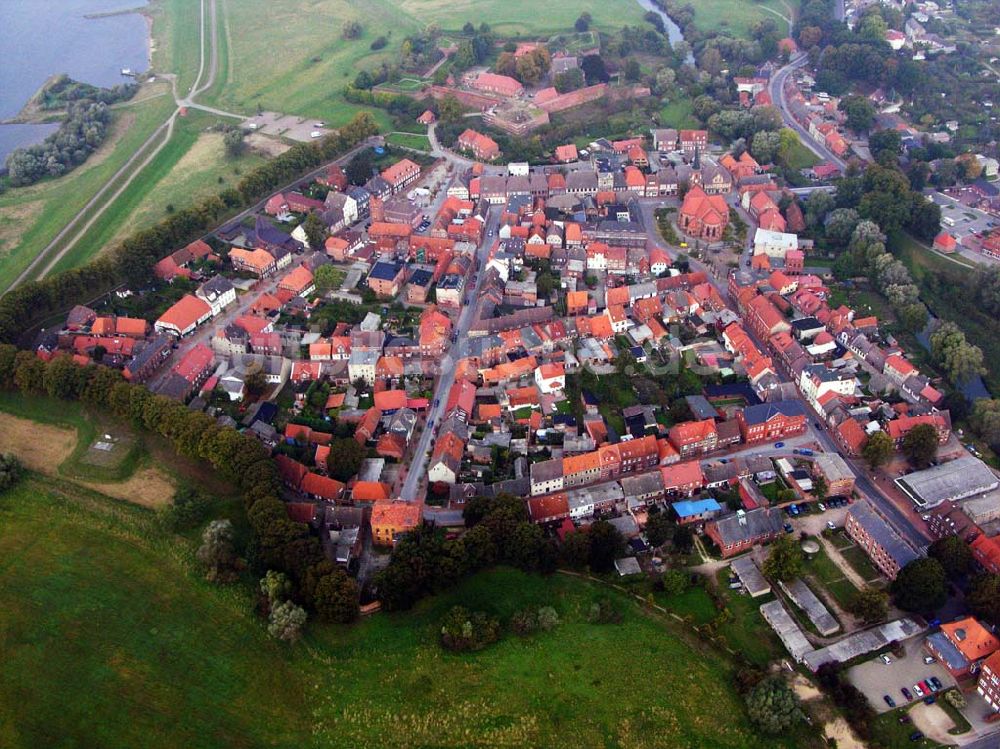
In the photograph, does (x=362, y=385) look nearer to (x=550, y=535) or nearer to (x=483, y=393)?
(x=483, y=393)

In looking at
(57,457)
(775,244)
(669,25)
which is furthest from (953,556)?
(669,25)

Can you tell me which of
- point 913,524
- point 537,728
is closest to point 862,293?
point 913,524

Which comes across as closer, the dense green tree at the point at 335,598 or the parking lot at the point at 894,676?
the parking lot at the point at 894,676

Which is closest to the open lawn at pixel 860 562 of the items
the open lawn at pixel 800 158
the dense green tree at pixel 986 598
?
the dense green tree at pixel 986 598

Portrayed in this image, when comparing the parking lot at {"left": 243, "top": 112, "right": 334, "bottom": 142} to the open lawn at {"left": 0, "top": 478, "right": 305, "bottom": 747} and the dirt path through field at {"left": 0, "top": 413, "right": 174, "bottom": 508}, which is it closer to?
the dirt path through field at {"left": 0, "top": 413, "right": 174, "bottom": 508}

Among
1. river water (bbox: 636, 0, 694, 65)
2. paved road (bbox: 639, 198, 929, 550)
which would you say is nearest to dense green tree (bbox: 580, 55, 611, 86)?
river water (bbox: 636, 0, 694, 65)

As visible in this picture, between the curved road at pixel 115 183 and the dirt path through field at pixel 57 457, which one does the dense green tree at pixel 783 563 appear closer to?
the dirt path through field at pixel 57 457
